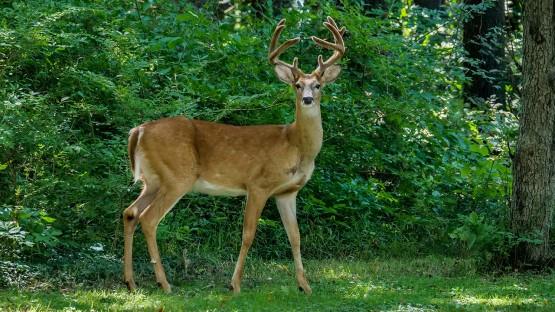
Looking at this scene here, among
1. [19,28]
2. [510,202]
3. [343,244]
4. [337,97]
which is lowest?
[343,244]

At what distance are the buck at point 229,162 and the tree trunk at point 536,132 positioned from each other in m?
1.88

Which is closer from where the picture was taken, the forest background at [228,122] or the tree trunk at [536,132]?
the forest background at [228,122]

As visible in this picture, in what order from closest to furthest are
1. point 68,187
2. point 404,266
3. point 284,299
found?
point 284,299 < point 68,187 < point 404,266

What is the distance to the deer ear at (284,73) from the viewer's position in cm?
927

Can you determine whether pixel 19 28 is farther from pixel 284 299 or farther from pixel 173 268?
pixel 284 299

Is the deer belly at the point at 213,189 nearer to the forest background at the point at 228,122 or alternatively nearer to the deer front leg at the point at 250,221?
the deer front leg at the point at 250,221

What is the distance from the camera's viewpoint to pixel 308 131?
8992 millimetres

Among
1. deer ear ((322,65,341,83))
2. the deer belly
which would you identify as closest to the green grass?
the deer belly

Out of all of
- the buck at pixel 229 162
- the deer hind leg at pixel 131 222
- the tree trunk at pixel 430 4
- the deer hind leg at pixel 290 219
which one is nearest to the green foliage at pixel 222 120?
the deer hind leg at pixel 131 222

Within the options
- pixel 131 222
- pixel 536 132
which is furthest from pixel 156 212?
pixel 536 132

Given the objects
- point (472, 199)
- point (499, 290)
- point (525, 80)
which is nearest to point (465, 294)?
point (499, 290)

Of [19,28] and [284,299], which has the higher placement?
[19,28]

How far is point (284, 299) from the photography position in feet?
26.1

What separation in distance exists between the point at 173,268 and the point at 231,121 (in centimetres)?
219
